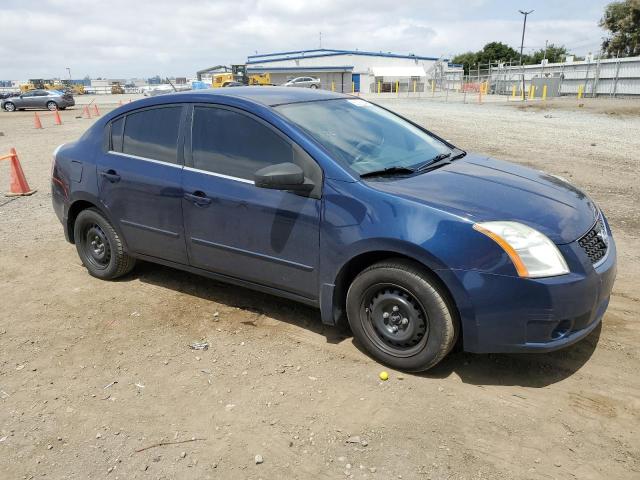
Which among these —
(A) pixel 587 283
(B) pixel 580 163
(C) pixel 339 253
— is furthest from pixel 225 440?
Answer: (B) pixel 580 163

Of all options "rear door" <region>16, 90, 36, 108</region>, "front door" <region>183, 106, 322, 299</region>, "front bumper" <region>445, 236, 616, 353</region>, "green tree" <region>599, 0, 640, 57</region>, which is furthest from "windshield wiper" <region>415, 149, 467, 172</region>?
"green tree" <region>599, 0, 640, 57</region>

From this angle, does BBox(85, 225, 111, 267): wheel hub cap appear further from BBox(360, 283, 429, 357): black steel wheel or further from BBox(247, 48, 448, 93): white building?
BBox(247, 48, 448, 93): white building

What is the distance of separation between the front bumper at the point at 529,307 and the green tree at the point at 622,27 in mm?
58382

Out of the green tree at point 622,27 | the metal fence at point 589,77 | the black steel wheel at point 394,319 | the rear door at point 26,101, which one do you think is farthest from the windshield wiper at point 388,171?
the green tree at point 622,27

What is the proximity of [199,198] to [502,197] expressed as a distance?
2164mm

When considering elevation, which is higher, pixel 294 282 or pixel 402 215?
pixel 402 215

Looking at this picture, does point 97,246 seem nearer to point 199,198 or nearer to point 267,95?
point 199,198

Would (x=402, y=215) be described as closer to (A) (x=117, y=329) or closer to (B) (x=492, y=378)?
(B) (x=492, y=378)

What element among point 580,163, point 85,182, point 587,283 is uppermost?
point 85,182

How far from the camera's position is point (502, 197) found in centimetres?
323

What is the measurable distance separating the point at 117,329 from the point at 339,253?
2007mm

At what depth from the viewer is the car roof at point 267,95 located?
392 centimetres

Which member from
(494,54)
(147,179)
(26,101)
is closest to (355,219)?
(147,179)

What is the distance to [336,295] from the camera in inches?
136
